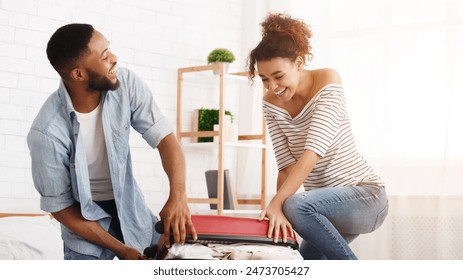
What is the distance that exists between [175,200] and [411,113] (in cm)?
226

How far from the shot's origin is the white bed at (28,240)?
292 cm

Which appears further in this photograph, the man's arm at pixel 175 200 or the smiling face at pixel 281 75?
the smiling face at pixel 281 75

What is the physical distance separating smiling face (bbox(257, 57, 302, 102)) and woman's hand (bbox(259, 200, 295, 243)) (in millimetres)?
398

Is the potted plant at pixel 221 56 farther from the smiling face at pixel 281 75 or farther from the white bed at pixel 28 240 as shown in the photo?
the smiling face at pixel 281 75

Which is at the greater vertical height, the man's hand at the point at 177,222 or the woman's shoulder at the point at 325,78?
the woman's shoulder at the point at 325,78

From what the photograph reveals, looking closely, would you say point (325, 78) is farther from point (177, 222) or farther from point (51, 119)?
point (51, 119)

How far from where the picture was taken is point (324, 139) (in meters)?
2.19

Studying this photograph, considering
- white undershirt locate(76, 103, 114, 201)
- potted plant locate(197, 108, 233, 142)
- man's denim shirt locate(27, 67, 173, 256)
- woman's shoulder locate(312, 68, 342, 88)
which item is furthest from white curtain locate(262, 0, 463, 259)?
white undershirt locate(76, 103, 114, 201)

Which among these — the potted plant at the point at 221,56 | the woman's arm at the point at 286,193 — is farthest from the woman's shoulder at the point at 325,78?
the potted plant at the point at 221,56

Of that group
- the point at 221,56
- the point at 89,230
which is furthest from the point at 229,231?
the point at 221,56

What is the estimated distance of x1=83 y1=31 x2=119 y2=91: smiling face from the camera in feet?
7.27

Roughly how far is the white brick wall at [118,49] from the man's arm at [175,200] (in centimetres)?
161
